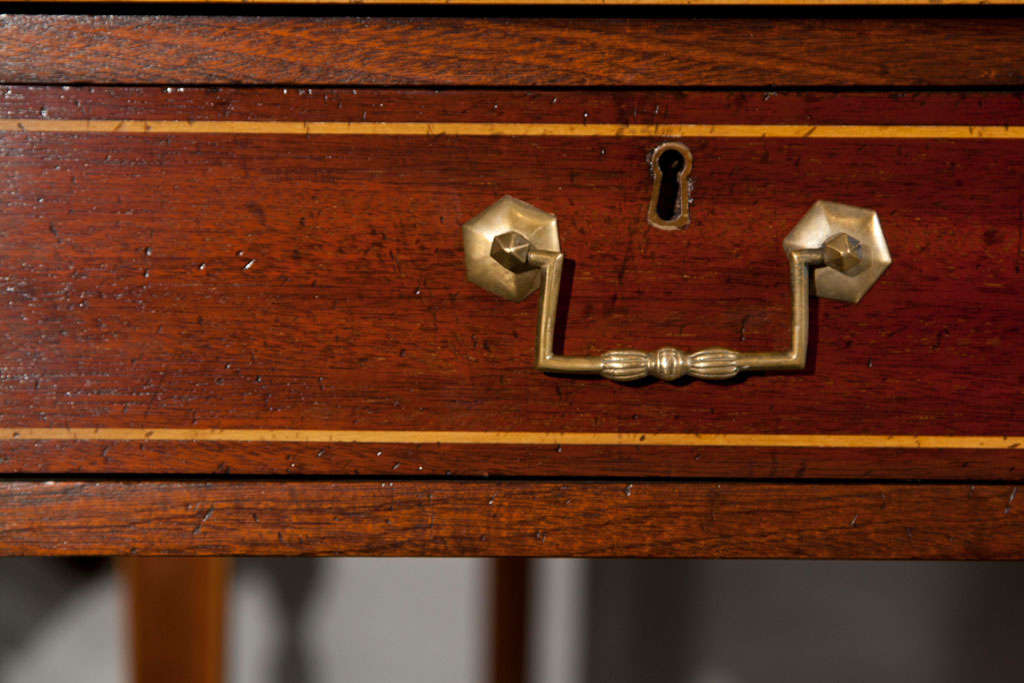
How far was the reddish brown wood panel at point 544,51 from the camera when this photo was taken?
0.31m

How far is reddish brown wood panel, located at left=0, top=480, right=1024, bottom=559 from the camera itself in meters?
0.32

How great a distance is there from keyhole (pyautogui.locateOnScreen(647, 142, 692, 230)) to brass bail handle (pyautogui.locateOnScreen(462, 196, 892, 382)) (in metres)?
0.04

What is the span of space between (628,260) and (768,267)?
0.17 feet

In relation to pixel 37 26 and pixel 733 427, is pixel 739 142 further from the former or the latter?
pixel 37 26

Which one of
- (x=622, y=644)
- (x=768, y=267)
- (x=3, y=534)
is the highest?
(x=768, y=267)

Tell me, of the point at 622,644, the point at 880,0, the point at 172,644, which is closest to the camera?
the point at 880,0

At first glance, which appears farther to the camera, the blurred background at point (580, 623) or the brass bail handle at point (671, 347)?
the blurred background at point (580, 623)

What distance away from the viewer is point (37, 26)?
304 millimetres

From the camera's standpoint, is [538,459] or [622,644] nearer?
[538,459]

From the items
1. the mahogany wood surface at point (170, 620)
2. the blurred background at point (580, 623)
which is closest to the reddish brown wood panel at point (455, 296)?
the mahogany wood surface at point (170, 620)

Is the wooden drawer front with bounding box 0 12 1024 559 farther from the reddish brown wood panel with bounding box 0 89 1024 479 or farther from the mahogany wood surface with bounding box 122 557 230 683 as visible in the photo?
the mahogany wood surface with bounding box 122 557 230 683

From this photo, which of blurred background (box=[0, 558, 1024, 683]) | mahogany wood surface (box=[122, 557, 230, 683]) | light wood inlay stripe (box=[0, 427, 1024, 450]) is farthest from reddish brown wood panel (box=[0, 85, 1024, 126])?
blurred background (box=[0, 558, 1024, 683])

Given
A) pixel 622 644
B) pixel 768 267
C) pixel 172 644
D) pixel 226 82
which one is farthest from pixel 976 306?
pixel 622 644

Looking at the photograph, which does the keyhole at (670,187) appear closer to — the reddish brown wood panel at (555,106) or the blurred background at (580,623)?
the reddish brown wood panel at (555,106)
